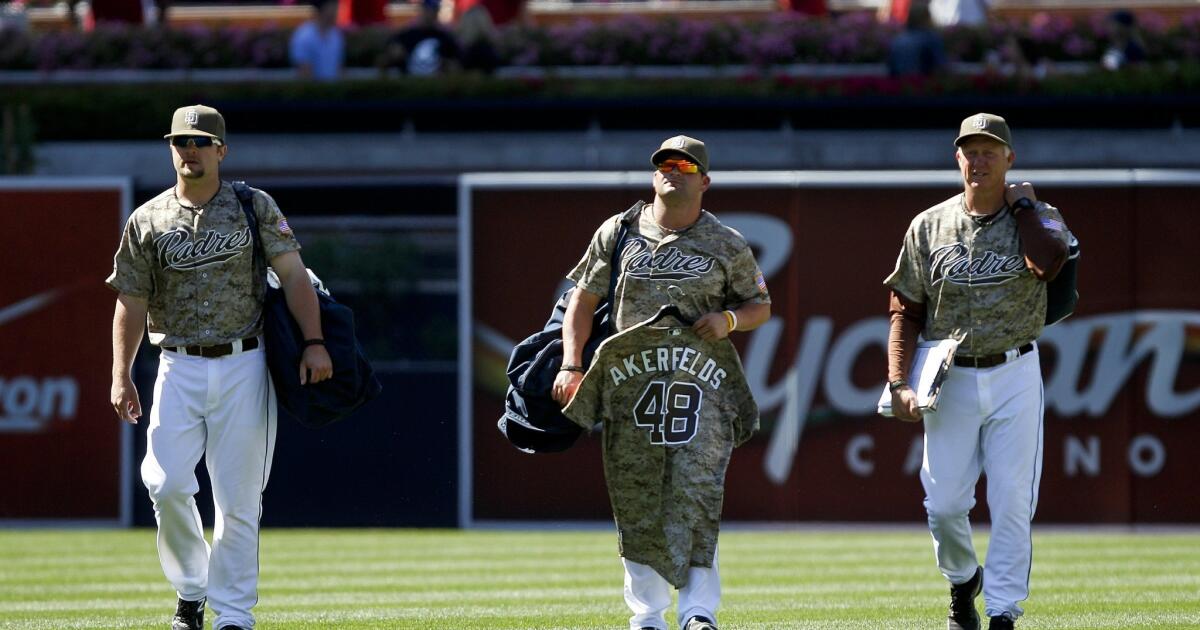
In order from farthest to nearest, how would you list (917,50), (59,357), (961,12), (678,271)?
(961,12) → (917,50) → (59,357) → (678,271)

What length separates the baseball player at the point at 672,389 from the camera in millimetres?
6879

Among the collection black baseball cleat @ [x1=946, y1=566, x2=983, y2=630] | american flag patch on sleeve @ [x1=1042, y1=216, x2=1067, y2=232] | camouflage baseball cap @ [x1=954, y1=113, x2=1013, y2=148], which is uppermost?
camouflage baseball cap @ [x1=954, y1=113, x2=1013, y2=148]

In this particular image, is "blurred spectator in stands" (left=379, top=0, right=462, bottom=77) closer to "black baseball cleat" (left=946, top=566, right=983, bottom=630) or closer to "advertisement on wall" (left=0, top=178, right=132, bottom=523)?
"advertisement on wall" (left=0, top=178, right=132, bottom=523)

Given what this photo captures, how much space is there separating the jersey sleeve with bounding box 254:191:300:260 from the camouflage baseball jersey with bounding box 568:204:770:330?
1.27 meters

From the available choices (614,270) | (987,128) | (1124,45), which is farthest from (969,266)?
(1124,45)

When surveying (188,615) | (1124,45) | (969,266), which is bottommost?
(188,615)

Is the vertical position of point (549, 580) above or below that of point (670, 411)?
below

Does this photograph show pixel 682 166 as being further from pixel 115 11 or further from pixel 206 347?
pixel 115 11

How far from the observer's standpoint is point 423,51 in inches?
673

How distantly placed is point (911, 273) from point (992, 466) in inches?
34.6

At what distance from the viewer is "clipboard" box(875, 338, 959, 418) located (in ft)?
23.7

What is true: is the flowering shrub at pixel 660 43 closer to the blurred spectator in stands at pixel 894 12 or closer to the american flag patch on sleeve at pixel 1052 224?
the blurred spectator in stands at pixel 894 12

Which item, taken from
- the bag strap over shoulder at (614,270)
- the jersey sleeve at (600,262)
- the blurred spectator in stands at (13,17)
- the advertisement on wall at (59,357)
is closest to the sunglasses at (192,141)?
the jersey sleeve at (600,262)

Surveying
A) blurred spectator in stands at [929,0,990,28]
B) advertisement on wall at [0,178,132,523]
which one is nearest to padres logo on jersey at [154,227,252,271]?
advertisement on wall at [0,178,132,523]
